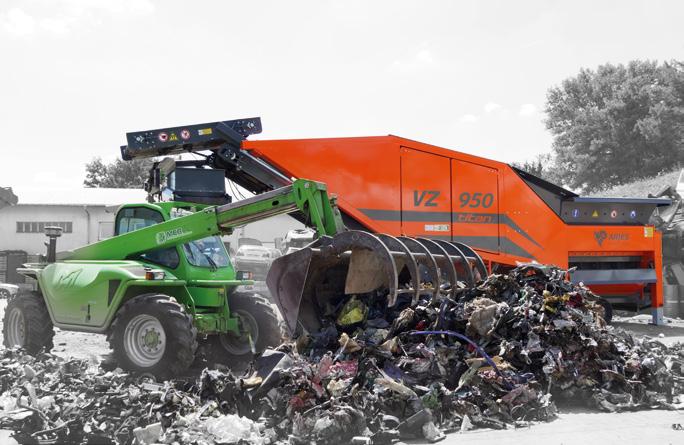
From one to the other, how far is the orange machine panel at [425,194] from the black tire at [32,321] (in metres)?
4.86

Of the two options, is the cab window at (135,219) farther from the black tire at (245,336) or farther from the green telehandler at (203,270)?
the black tire at (245,336)

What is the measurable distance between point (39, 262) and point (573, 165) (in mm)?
40295

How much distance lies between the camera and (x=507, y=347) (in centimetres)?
597

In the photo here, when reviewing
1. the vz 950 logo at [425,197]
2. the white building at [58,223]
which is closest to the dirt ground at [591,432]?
the vz 950 logo at [425,197]

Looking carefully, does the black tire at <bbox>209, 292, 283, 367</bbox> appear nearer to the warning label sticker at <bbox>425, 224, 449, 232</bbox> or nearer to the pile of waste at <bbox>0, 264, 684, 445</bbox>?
the pile of waste at <bbox>0, 264, 684, 445</bbox>

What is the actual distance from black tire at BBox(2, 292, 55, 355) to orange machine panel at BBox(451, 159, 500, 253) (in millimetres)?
5726

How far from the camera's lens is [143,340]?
7047mm

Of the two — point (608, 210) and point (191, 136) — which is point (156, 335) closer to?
point (191, 136)

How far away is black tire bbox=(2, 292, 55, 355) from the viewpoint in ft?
26.6

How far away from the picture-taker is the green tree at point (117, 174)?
54369mm

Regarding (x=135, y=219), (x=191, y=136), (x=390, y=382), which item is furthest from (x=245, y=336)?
(x=390, y=382)

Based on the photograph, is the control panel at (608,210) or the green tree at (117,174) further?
the green tree at (117,174)

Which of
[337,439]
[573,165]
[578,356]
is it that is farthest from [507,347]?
[573,165]

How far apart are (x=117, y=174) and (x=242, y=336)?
51.5 meters
